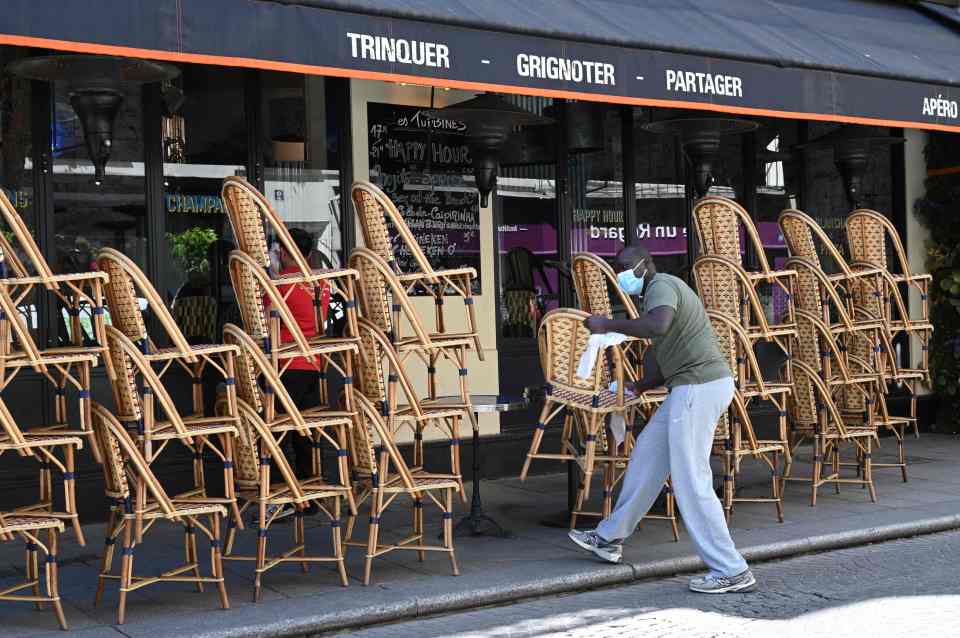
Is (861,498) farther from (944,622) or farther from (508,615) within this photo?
(508,615)

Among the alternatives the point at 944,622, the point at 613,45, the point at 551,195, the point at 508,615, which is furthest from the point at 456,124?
the point at 944,622

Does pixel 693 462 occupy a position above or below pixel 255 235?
below

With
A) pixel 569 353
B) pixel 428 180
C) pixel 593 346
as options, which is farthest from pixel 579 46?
pixel 428 180

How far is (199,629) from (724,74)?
17.6 feet

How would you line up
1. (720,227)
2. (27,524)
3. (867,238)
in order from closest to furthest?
(27,524)
(720,227)
(867,238)

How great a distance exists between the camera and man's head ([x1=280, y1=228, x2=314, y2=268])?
899 cm

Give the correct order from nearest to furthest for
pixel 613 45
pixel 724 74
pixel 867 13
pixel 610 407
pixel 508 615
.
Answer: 1. pixel 508 615
2. pixel 610 407
3. pixel 613 45
4. pixel 724 74
5. pixel 867 13

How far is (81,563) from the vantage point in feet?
25.1

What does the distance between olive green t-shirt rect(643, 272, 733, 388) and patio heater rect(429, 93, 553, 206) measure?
9.49 feet

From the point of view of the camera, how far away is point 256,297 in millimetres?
6684

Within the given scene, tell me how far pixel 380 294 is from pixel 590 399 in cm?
149

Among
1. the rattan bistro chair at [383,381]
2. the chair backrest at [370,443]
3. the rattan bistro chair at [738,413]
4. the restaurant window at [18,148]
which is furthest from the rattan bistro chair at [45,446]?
the rattan bistro chair at [738,413]

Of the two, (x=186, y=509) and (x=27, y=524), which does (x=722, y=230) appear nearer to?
(x=186, y=509)

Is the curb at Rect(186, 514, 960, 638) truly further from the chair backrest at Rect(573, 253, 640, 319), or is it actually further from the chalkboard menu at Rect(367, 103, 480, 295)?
the chalkboard menu at Rect(367, 103, 480, 295)
